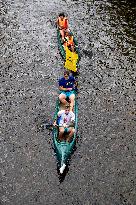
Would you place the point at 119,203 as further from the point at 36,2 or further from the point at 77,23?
the point at 36,2

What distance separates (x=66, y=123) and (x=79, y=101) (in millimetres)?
3636

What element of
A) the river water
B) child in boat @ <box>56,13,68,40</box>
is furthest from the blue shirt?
child in boat @ <box>56,13,68,40</box>

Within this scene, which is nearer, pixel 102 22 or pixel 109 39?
pixel 109 39

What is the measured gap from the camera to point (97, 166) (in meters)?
17.1

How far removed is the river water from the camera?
1602cm

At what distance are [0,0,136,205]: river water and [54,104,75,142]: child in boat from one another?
991 millimetres

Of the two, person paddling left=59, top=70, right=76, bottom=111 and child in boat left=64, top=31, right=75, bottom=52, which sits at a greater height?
child in boat left=64, top=31, right=75, bottom=52

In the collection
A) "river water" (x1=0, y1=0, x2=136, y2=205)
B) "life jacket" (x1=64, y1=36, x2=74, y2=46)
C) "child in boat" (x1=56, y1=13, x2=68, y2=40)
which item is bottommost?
"river water" (x1=0, y1=0, x2=136, y2=205)

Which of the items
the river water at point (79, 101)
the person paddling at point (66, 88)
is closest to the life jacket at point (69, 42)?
the river water at point (79, 101)

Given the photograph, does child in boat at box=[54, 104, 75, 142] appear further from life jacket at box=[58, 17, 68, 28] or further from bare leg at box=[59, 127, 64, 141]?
life jacket at box=[58, 17, 68, 28]

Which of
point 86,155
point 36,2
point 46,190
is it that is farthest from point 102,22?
point 46,190

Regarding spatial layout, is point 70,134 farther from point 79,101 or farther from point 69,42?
point 69,42

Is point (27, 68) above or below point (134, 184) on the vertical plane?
above

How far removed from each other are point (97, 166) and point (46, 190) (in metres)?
2.75
